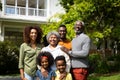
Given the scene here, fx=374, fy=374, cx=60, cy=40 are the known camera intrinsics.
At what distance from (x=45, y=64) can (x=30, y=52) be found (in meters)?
0.38

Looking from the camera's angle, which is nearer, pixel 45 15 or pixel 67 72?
pixel 67 72

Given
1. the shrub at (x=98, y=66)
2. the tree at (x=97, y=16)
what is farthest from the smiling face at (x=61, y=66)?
the shrub at (x=98, y=66)

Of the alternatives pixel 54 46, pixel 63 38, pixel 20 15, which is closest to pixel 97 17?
pixel 20 15

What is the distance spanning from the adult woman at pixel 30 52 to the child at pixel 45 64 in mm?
165

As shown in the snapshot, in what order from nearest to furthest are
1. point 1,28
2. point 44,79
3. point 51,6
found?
point 44,79
point 1,28
point 51,6

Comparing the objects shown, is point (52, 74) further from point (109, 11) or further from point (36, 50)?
point (109, 11)

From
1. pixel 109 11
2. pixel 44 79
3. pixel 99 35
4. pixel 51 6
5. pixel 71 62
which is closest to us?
pixel 44 79

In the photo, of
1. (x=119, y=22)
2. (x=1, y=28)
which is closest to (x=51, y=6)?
(x=1, y=28)

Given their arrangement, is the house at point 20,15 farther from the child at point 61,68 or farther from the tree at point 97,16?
the child at point 61,68

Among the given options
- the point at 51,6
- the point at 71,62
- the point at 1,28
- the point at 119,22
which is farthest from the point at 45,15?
the point at 71,62

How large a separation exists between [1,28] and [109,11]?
403 inches

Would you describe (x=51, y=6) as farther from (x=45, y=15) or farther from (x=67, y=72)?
(x=67, y=72)

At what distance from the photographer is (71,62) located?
6.83m

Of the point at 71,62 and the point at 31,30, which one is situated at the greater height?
the point at 31,30
